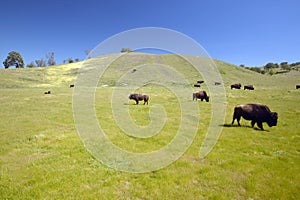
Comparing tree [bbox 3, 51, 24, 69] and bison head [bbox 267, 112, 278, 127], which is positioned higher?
tree [bbox 3, 51, 24, 69]

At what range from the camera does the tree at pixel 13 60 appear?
4327 inches

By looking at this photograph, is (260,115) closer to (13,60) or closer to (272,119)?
(272,119)

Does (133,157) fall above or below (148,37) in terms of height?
below

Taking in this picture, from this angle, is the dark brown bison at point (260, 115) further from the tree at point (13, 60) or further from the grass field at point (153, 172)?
the tree at point (13, 60)

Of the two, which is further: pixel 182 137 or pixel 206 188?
pixel 182 137

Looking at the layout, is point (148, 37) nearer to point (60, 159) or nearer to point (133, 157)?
point (133, 157)

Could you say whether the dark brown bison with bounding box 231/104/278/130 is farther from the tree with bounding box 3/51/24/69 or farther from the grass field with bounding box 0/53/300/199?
the tree with bounding box 3/51/24/69

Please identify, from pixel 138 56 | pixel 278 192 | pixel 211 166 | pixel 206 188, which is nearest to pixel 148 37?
Result: pixel 211 166

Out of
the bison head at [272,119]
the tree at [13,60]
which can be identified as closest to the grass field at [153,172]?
the bison head at [272,119]

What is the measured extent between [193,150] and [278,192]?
391 cm

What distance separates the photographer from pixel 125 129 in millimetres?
12781

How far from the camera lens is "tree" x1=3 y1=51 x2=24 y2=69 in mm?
109900

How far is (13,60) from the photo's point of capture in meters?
112

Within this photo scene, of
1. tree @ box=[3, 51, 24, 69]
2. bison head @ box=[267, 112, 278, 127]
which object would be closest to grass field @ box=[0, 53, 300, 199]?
bison head @ box=[267, 112, 278, 127]
